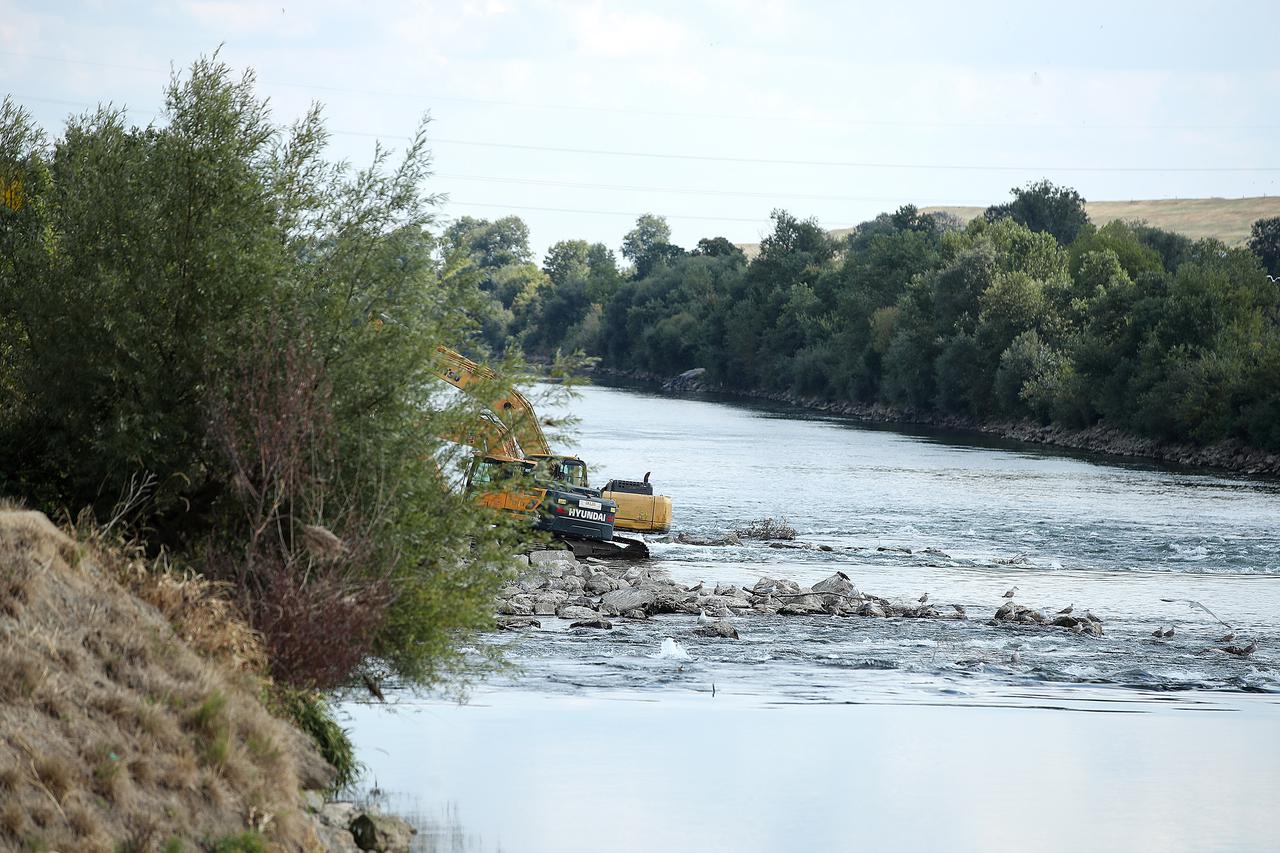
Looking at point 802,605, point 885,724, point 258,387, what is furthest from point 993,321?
point 258,387

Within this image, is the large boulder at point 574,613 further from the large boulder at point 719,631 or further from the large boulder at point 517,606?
the large boulder at point 719,631

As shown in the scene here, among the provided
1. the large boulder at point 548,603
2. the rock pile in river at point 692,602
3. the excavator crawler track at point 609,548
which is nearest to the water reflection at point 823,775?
the rock pile in river at point 692,602

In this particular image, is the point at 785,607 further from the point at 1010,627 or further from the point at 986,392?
the point at 986,392

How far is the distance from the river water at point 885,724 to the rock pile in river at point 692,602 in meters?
0.58

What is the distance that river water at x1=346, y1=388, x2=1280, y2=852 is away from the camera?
56.2ft

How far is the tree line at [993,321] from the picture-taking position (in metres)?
79.4

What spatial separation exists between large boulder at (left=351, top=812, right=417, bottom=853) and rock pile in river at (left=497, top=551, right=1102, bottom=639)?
12.2 metres

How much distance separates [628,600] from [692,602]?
1489mm

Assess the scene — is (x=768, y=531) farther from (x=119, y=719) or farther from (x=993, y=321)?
(x=993, y=321)

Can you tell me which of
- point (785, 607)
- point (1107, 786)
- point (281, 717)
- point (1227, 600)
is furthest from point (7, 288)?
point (1227, 600)

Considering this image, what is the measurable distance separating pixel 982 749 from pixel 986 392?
83.2 meters

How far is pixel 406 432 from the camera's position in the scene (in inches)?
641

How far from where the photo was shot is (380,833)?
14664mm

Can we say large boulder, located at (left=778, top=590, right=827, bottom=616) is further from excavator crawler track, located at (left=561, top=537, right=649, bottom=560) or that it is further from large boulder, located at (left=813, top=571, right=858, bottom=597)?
excavator crawler track, located at (left=561, top=537, right=649, bottom=560)
